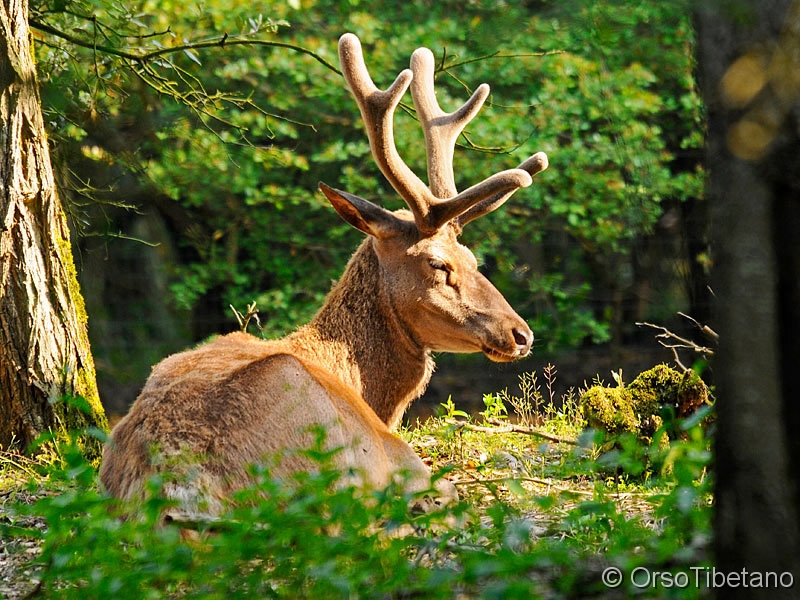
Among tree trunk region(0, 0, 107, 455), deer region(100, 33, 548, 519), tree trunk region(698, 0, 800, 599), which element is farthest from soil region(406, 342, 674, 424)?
tree trunk region(698, 0, 800, 599)

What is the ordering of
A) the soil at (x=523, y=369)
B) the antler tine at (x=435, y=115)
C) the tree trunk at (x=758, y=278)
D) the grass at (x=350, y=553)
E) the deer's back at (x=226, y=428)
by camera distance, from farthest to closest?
the soil at (x=523, y=369), the antler tine at (x=435, y=115), the deer's back at (x=226, y=428), the grass at (x=350, y=553), the tree trunk at (x=758, y=278)

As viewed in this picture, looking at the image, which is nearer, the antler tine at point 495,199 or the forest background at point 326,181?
the antler tine at point 495,199

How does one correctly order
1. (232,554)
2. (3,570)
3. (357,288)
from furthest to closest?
1. (357,288)
2. (3,570)
3. (232,554)

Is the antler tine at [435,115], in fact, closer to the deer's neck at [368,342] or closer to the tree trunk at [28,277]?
the deer's neck at [368,342]

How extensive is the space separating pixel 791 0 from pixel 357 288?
11.5 feet

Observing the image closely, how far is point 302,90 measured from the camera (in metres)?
11.6

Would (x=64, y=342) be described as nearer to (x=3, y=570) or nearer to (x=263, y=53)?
(x=3, y=570)

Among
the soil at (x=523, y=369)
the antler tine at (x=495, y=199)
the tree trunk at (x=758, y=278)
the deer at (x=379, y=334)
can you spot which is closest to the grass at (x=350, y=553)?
the tree trunk at (x=758, y=278)

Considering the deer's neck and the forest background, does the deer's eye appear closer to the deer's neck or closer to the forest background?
the deer's neck

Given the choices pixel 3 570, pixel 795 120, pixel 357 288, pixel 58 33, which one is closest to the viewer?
pixel 795 120

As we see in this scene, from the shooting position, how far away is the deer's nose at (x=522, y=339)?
5527 mm

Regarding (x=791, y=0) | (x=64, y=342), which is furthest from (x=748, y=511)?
(x=64, y=342)

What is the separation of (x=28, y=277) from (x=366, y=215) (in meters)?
1.80

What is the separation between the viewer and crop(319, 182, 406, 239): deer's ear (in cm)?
549
